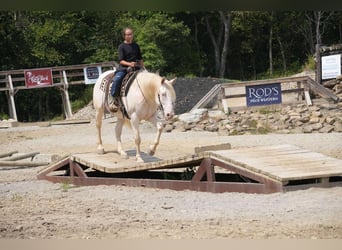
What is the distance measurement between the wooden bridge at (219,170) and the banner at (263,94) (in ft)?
7.06

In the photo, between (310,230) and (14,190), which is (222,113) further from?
(310,230)

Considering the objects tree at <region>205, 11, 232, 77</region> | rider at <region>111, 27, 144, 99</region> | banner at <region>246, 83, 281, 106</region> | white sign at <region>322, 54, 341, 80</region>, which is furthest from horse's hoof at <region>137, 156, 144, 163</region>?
white sign at <region>322, 54, 341, 80</region>

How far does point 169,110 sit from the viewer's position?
19.5ft

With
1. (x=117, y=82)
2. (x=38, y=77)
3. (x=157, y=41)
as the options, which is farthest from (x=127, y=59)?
(x=38, y=77)

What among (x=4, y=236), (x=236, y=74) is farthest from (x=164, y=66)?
(x=4, y=236)

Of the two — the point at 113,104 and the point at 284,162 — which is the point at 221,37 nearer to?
the point at 113,104

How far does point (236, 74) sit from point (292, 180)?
2.88 metres

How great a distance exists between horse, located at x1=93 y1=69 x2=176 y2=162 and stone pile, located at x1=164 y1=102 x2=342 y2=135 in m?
2.99

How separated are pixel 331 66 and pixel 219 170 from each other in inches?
127

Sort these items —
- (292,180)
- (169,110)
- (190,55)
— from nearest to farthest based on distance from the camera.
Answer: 1. (292,180)
2. (169,110)
3. (190,55)

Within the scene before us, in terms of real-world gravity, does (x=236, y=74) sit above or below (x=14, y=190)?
above

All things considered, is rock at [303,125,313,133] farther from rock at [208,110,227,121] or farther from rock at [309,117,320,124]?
rock at [208,110,227,121]

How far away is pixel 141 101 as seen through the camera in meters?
6.30

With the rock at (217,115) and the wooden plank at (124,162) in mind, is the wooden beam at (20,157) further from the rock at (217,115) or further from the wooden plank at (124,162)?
the rock at (217,115)
